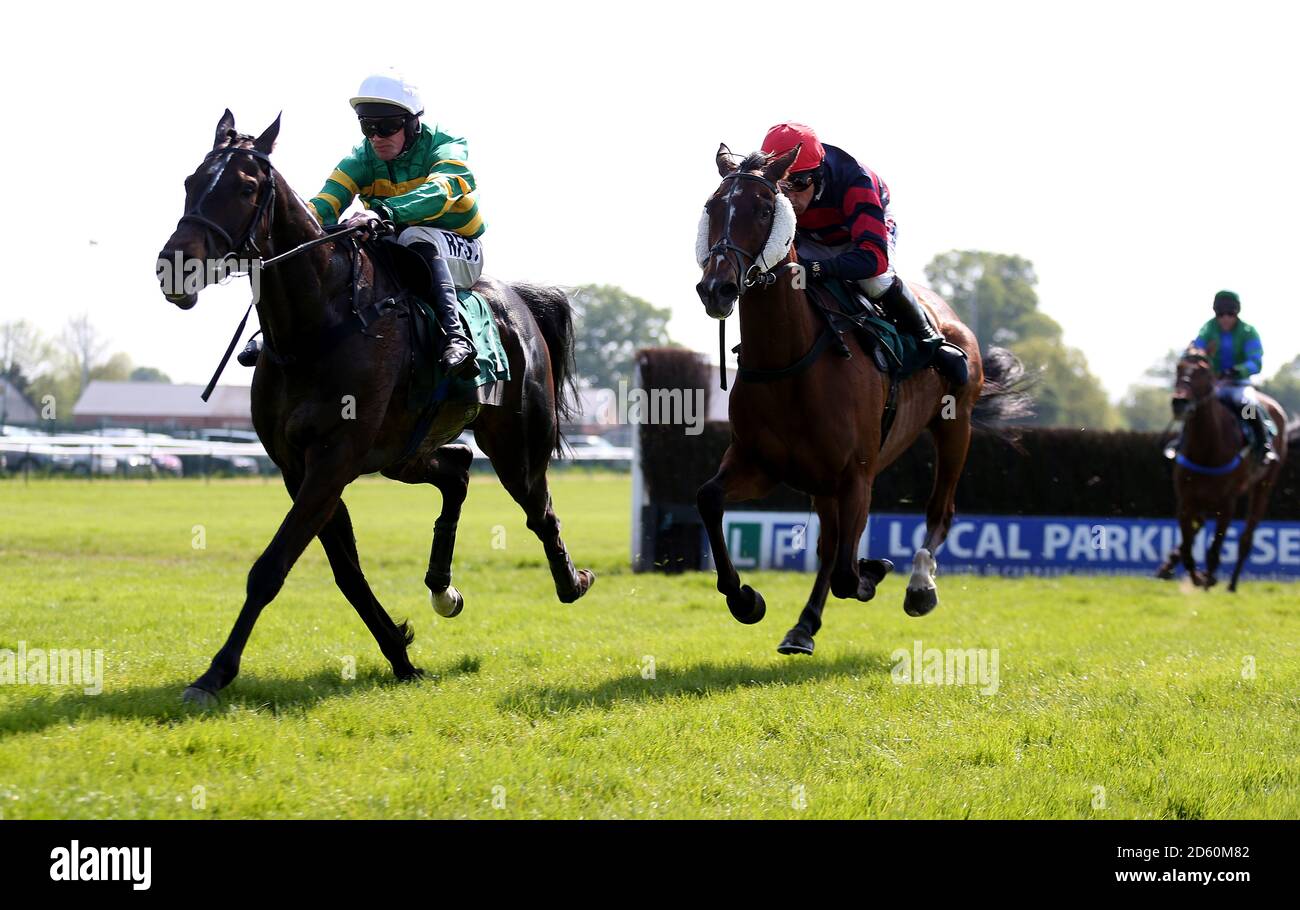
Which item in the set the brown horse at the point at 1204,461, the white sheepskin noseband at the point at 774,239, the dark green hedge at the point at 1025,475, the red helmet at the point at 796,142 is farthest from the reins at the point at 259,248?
the brown horse at the point at 1204,461

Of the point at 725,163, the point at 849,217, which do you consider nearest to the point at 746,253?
the point at 725,163

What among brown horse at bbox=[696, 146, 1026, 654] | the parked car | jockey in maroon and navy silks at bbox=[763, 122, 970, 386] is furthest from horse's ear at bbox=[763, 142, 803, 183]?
the parked car

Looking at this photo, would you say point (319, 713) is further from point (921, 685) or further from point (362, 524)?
point (362, 524)

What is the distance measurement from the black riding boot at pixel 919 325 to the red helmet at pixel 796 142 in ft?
3.22

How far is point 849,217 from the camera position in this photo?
7746 millimetres

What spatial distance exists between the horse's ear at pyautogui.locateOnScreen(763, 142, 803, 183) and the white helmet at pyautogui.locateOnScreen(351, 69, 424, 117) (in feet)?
6.12

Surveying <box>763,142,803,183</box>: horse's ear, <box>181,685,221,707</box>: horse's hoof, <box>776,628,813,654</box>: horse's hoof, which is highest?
<box>763,142,803,183</box>: horse's ear

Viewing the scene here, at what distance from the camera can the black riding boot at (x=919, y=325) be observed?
793cm

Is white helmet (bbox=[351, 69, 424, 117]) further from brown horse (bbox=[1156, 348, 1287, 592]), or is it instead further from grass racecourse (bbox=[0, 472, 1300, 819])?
brown horse (bbox=[1156, 348, 1287, 592])

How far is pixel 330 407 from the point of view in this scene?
5941 mm

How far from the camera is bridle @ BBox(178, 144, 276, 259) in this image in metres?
5.41
